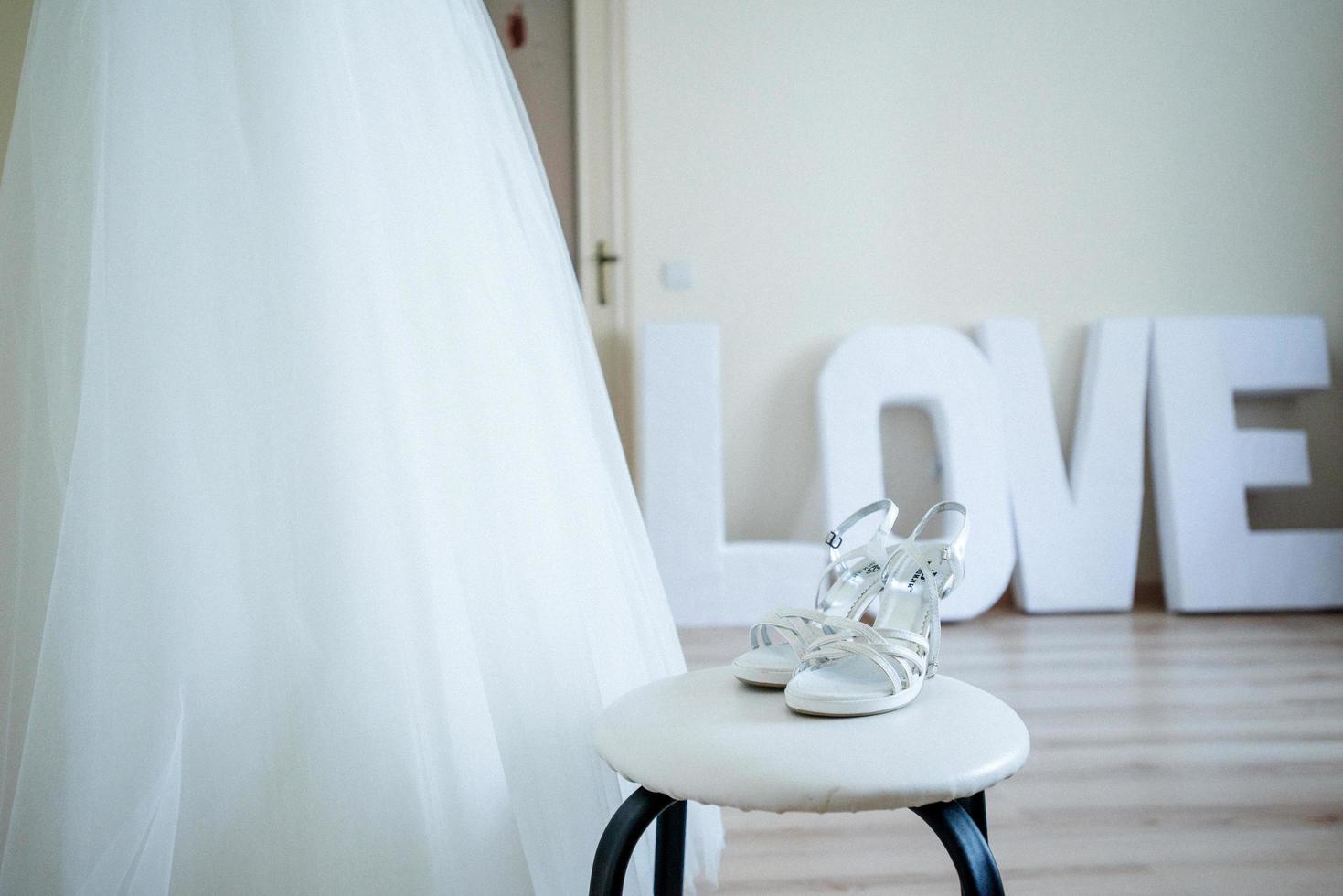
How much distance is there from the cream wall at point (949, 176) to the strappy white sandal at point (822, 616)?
2.11 metres

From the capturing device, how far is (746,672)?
0.80m

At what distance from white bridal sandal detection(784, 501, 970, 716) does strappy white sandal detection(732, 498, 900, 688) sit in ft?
0.03

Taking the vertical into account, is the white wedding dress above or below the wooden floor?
above

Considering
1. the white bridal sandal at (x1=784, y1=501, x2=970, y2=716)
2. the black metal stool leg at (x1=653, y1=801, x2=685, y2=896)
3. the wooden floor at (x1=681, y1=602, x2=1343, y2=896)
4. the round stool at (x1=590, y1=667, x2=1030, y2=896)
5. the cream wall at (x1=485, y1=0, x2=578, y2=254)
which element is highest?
the cream wall at (x1=485, y1=0, x2=578, y2=254)

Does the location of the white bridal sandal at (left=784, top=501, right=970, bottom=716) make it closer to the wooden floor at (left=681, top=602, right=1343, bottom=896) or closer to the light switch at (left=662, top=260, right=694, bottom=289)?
the wooden floor at (left=681, top=602, right=1343, bottom=896)

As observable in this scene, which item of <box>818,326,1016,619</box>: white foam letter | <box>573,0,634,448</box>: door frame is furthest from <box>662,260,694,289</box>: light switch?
<box>818,326,1016,619</box>: white foam letter

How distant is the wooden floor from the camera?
115 centimetres

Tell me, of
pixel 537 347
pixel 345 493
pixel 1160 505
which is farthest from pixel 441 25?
pixel 1160 505

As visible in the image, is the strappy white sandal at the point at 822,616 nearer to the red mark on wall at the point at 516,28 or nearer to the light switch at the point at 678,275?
the light switch at the point at 678,275

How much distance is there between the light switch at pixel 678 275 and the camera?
309cm

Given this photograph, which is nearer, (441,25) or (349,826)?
(349,826)

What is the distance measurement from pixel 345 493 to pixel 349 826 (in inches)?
10.2

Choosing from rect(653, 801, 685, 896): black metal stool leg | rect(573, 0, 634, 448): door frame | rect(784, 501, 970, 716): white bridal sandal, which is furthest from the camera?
rect(573, 0, 634, 448): door frame

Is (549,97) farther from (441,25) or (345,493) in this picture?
(345,493)
